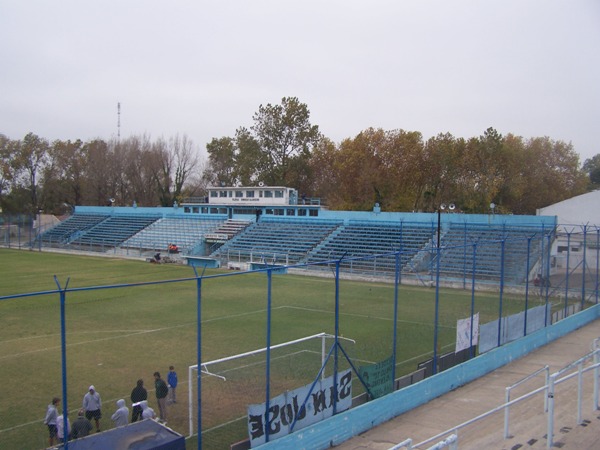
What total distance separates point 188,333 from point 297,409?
35.1 feet

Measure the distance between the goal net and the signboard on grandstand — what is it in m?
0.44

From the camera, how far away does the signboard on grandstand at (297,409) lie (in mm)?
9547

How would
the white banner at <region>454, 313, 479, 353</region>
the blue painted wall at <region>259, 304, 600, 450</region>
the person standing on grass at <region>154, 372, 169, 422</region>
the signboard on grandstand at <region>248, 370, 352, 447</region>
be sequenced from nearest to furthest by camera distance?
the signboard on grandstand at <region>248, 370, 352, 447</region>
the blue painted wall at <region>259, 304, 600, 450</region>
the person standing on grass at <region>154, 372, 169, 422</region>
the white banner at <region>454, 313, 479, 353</region>

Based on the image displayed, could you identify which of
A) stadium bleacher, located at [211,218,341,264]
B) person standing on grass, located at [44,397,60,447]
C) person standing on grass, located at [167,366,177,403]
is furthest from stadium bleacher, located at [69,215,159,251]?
person standing on grass, located at [44,397,60,447]

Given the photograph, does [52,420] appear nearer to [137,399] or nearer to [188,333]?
[137,399]

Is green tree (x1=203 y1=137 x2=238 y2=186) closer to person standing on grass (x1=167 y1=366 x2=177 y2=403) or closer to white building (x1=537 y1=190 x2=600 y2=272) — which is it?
white building (x1=537 y1=190 x2=600 y2=272)

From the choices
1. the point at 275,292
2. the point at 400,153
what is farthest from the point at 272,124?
the point at 275,292

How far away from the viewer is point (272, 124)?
71000mm

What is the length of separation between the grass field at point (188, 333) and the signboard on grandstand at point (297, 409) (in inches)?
58.3

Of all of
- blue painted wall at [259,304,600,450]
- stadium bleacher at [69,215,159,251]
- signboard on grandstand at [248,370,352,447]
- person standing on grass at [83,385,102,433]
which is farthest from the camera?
stadium bleacher at [69,215,159,251]

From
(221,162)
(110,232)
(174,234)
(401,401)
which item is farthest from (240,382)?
(221,162)

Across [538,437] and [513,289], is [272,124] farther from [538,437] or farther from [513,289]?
[538,437]

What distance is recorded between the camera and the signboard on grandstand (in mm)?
9547

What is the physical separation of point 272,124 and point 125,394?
5999cm
